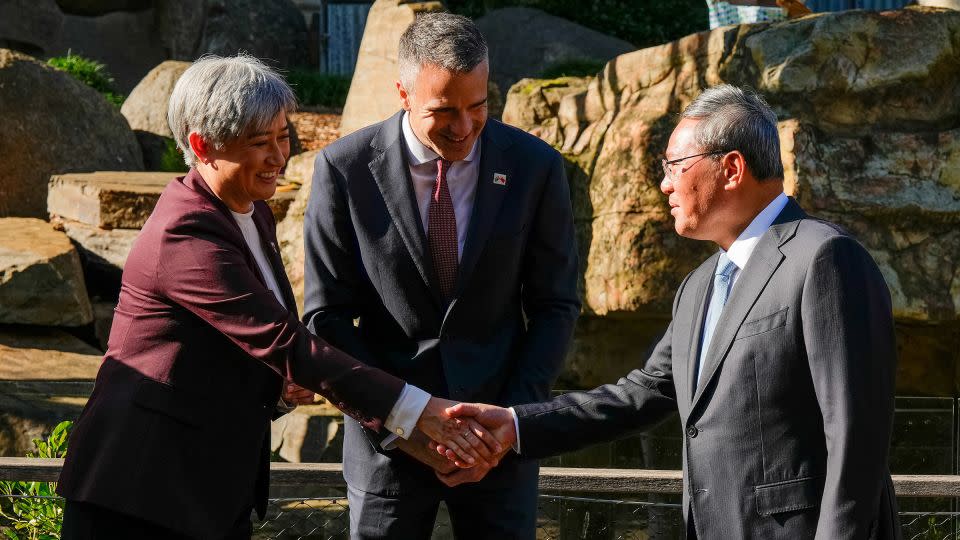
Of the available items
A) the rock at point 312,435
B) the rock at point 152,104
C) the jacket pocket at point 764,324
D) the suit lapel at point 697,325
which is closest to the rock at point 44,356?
the rock at point 312,435

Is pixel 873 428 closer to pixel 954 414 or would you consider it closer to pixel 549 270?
pixel 549 270

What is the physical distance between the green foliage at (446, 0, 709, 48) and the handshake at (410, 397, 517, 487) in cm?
1360

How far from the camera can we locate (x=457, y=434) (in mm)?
3410

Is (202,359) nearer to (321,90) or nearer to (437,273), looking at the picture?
(437,273)

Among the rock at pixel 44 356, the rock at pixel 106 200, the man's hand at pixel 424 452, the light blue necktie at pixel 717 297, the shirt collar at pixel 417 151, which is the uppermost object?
the shirt collar at pixel 417 151

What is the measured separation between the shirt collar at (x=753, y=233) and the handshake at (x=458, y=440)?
858 millimetres

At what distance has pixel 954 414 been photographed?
5.48 m

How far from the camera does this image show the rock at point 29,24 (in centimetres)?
1583

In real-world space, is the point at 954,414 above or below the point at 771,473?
below

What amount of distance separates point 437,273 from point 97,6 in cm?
1551

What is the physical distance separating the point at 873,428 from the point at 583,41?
1300cm

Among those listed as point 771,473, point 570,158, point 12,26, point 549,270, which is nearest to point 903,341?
point 570,158

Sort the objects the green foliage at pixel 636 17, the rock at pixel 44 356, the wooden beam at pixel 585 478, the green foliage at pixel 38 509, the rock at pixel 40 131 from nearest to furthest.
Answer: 1. the wooden beam at pixel 585 478
2. the green foliage at pixel 38 509
3. the rock at pixel 44 356
4. the rock at pixel 40 131
5. the green foliage at pixel 636 17

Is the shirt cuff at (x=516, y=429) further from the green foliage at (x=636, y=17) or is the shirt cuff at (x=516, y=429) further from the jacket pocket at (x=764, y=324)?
the green foliage at (x=636, y=17)
